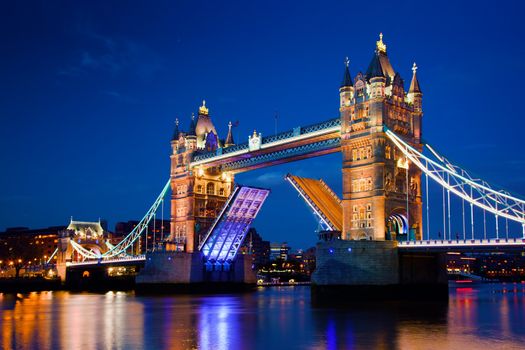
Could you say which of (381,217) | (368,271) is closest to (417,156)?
(381,217)

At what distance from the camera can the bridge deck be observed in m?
47.8

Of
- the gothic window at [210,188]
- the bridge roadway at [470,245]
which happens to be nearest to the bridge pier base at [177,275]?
the gothic window at [210,188]

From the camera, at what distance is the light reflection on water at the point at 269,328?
72.7 feet

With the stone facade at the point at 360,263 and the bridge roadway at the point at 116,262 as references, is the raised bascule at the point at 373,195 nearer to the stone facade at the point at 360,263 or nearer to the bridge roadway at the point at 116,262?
the stone facade at the point at 360,263

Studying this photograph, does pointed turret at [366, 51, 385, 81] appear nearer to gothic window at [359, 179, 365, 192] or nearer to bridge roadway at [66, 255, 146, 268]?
gothic window at [359, 179, 365, 192]

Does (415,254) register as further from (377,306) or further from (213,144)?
(213,144)

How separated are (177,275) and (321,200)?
1786 centimetres

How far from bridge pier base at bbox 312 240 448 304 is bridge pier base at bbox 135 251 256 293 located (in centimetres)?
1904

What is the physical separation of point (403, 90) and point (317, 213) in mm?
10975

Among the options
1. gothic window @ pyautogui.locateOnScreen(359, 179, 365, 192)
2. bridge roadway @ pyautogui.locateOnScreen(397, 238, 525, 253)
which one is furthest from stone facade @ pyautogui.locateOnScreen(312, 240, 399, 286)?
gothic window @ pyautogui.locateOnScreen(359, 179, 365, 192)

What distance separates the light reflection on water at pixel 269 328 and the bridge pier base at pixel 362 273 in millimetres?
3347

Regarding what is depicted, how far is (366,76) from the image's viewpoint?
46.4 metres

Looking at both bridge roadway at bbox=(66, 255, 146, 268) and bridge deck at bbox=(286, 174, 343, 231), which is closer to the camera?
bridge deck at bbox=(286, 174, 343, 231)

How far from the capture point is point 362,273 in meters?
41.7
